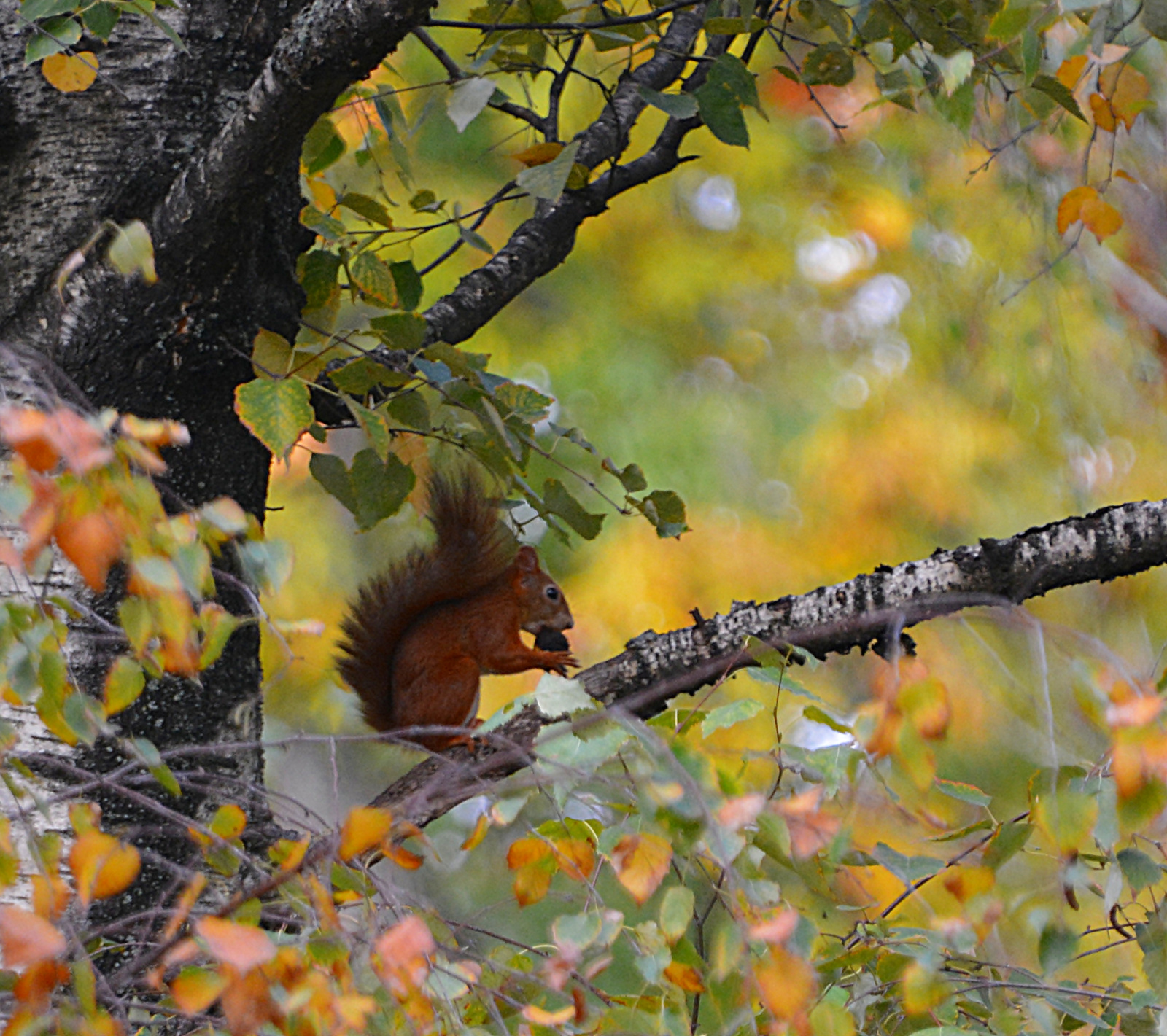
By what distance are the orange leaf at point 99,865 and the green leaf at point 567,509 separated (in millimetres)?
630

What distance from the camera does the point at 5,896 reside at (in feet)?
3.22

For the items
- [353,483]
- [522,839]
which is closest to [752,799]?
[522,839]

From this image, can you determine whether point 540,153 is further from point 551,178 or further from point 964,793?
point 964,793

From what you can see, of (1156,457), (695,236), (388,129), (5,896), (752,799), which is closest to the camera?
(752,799)

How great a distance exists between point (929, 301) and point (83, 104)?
2430 mm

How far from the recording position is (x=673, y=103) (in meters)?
1.09

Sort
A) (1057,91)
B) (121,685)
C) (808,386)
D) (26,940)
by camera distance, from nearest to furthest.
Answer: (26,940)
(121,685)
(1057,91)
(808,386)

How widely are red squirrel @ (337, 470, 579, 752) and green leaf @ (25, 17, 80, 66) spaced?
774 millimetres

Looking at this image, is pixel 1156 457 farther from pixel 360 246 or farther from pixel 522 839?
pixel 522 839

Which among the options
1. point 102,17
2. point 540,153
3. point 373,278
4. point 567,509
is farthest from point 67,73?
point 567,509

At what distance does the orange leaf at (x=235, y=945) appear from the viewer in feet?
1.63

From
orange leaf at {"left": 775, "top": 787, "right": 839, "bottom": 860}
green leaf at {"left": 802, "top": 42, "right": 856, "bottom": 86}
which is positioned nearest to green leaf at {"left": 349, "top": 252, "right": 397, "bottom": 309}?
green leaf at {"left": 802, "top": 42, "right": 856, "bottom": 86}

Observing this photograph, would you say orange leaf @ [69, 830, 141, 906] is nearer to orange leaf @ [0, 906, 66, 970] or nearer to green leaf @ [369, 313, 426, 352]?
orange leaf @ [0, 906, 66, 970]

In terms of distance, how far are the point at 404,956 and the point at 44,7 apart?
722 mm
